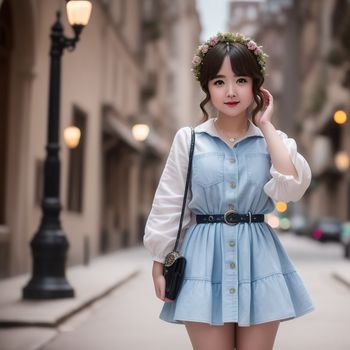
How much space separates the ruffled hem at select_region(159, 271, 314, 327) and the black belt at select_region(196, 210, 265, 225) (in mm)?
273

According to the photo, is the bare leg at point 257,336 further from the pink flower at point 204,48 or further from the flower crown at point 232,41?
the pink flower at point 204,48

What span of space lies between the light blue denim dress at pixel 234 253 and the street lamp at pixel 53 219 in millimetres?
7598

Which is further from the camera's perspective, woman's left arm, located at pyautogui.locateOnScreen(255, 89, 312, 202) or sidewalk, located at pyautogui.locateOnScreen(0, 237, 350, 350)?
sidewalk, located at pyautogui.locateOnScreen(0, 237, 350, 350)

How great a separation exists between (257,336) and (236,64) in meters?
1.21

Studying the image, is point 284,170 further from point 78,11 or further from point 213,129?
point 78,11

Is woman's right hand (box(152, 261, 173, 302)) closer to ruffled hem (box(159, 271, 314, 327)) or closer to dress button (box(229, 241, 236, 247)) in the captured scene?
ruffled hem (box(159, 271, 314, 327))

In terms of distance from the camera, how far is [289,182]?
350 centimetres

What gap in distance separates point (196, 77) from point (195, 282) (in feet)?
3.26

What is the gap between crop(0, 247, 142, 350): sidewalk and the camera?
26.5 ft

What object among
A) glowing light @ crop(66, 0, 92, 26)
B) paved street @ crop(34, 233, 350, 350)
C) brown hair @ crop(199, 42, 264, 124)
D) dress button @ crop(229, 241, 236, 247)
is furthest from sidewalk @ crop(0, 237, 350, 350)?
brown hair @ crop(199, 42, 264, 124)

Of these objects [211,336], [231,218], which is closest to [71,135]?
[231,218]

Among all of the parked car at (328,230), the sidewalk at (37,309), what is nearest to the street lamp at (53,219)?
the sidewalk at (37,309)

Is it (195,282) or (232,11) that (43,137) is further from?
(232,11)

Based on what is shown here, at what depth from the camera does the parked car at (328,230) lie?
44.6 metres
